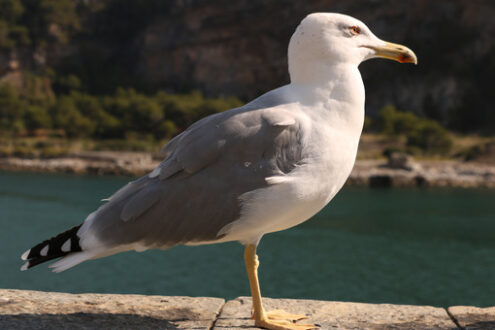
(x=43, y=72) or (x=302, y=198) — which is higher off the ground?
(x=43, y=72)

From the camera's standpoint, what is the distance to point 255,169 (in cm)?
238

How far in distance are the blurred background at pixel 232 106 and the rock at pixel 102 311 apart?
30.4ft

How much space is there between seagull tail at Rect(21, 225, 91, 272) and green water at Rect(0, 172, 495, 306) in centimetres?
979

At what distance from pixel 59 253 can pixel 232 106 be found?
54.0 m

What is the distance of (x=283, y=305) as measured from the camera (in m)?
3.11

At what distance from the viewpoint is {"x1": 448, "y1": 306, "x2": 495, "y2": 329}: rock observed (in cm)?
271

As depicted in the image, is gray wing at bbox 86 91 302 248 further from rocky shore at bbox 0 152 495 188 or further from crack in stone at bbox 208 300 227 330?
rocky shore at bbox 0 152 495 188

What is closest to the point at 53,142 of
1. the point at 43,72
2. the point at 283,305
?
the point at 43,72

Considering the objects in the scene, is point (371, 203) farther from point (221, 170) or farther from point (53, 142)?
point (53, 142)

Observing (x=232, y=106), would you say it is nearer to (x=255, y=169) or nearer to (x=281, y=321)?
(x=281, y=321)

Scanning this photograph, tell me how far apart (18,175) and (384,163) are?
75.1 feet

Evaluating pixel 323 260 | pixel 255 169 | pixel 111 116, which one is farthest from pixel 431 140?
pixel 255 169

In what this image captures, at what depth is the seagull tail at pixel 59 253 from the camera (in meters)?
2.41

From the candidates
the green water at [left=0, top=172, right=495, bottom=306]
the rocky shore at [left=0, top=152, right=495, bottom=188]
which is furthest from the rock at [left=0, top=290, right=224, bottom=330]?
the rocky shore at [left=0, top=152, right=495, bottom=188]
